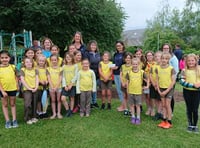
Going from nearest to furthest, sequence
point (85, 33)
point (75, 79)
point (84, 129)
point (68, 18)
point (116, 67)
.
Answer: point (84, 129)
point (75, 79)
point (116, 67)
point (68, 18)
point (85, 33)

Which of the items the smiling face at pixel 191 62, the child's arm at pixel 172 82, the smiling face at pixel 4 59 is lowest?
the child's arm at pixel 172 82

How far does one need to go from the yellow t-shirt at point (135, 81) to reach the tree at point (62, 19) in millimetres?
8110

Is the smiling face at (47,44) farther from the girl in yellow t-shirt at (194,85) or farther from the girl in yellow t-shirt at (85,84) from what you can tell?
the girl in yellow t-shirt at (194,85)

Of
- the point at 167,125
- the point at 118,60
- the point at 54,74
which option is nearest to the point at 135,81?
the point at 118,60

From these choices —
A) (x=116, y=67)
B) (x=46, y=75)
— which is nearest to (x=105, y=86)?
(x=116, y=67)

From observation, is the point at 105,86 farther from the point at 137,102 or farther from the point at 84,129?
the point at 84,129

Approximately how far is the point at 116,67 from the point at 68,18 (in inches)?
307

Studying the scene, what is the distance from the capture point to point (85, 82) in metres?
6.31

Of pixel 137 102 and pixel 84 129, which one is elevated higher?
pixel 137 102

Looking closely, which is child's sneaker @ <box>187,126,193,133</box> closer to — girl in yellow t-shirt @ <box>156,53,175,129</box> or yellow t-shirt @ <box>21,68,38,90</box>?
girl in yellow t-shirt @ <box>156,53,175,129</box>

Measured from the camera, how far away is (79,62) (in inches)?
259

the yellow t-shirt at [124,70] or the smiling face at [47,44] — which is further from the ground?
the smiling face at [47,44]

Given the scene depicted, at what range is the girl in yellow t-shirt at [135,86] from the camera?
5930 millimetres

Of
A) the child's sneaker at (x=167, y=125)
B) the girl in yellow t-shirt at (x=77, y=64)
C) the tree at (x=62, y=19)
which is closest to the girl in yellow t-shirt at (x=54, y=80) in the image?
the girl in yellow t-shirt at (x=77, y=64)
